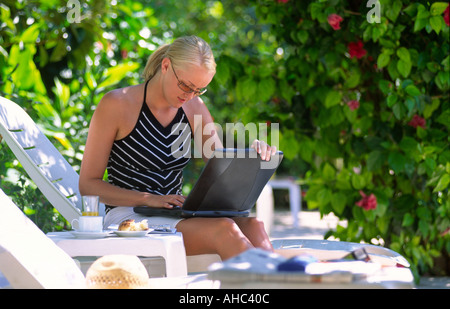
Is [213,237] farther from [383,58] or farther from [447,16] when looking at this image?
[447,16]

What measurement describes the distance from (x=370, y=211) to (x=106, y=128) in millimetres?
1870

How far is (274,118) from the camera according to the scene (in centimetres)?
445

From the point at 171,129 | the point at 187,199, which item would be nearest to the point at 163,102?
the point at 171,129

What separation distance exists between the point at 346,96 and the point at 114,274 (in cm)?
274

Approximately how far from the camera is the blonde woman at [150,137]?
9.04ft

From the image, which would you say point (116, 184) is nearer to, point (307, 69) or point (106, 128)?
point (106, 128)

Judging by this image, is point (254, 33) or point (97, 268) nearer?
point (97, 268)

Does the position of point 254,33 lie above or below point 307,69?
above

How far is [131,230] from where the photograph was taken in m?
2.36

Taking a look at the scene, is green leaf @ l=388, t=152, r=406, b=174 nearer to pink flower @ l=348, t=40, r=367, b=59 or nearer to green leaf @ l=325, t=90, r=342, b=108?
green leaf @ l=325, t=90, r=342, b=108

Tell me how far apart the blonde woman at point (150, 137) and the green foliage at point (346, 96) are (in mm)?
1079

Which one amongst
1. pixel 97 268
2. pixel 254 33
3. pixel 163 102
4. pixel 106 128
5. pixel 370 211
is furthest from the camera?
pixel 254 33

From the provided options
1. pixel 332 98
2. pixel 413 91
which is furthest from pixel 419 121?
pixel 332 98

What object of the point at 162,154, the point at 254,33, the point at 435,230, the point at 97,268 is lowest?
the point at 435,230
